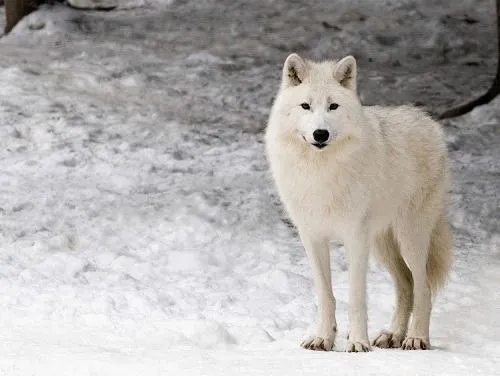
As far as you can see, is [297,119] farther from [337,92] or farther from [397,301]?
[397,301]

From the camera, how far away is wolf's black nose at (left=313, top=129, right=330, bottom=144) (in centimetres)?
559

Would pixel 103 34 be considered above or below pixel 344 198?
below

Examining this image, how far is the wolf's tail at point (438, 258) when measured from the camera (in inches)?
265

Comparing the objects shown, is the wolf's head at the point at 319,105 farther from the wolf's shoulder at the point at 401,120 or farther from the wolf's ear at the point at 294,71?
the wolf's shoulder at the point at 401,120

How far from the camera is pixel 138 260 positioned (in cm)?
792

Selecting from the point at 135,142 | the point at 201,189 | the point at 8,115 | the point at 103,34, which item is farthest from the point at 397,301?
the point at 103,34

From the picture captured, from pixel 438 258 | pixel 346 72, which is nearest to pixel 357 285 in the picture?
pixel 438 258

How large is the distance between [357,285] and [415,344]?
23.0 inches

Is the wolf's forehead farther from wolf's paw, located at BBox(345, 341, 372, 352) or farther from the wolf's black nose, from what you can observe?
wolf's paw, located at BBox(345, 341, 372, 352)

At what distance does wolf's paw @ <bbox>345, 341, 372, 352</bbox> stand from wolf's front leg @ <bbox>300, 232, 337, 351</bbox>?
0.61 feet

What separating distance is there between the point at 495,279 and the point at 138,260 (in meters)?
2.68

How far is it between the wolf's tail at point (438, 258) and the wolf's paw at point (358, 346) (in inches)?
38.0

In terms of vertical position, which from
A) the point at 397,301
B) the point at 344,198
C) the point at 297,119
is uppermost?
the point at 297,119

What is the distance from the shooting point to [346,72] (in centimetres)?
600
